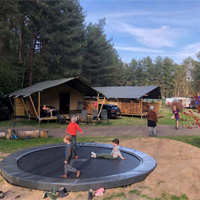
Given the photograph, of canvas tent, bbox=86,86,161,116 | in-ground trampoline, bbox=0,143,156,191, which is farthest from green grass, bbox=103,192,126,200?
canvas tent, bbox=86,86,161,116

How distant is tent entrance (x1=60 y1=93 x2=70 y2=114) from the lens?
18.8 meters

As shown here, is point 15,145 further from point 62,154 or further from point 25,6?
point 25,6

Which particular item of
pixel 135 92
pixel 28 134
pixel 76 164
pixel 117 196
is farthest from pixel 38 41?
pixel 117 196

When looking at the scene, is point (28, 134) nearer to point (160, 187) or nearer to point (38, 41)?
point (160, 187)

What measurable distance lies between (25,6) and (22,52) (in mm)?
4684

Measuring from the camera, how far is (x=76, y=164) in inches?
219

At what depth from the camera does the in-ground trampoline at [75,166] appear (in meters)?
4.13

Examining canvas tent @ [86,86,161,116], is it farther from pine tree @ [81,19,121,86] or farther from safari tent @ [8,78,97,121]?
pine tree @ [81,19,121,86]

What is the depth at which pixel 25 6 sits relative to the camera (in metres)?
21.7

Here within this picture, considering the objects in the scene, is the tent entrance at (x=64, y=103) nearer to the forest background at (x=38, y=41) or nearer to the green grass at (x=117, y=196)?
the forest background at (x=38, y=41)

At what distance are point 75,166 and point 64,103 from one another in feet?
45.5

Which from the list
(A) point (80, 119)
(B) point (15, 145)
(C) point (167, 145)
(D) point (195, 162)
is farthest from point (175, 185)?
(A) point (80, 119)

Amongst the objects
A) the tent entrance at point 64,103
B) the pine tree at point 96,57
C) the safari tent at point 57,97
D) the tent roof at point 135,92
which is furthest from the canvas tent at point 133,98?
the pine tree at point 96,57

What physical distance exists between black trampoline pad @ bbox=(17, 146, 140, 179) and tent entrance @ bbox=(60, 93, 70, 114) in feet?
39.9
